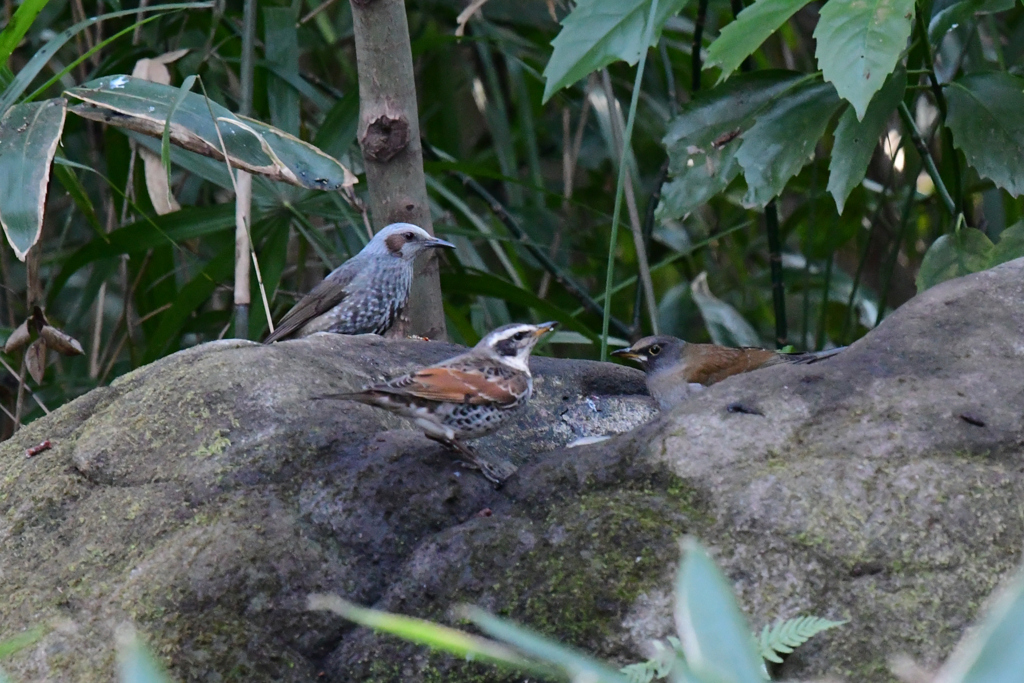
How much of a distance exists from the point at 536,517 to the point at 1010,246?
2.29m

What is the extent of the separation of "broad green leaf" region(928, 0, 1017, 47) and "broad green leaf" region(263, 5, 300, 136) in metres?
3.24

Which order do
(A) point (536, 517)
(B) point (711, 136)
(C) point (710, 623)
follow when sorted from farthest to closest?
(B) point (711, 136) < (A) point (536, 517) < (C) point (710, 623)

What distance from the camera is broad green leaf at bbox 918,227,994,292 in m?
4.12

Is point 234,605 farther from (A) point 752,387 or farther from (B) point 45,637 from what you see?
(A) point 752,387

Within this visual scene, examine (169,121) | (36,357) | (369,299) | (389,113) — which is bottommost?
(369,299)

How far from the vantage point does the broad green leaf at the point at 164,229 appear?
543cm

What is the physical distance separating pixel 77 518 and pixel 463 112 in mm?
6625

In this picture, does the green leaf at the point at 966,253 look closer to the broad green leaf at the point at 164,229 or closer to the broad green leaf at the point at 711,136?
the broad green leaf at the point at 711,136

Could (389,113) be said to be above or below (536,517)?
above

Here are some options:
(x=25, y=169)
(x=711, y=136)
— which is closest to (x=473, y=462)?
(x=25, y=169)

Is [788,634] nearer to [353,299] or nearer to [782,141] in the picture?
[782,141]

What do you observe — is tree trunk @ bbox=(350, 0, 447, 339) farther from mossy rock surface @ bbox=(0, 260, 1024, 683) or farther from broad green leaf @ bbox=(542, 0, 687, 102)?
mossy rock surface @ bbox=(0, 260, 1024, 683)

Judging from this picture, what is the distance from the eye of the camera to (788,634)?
86.3 inches

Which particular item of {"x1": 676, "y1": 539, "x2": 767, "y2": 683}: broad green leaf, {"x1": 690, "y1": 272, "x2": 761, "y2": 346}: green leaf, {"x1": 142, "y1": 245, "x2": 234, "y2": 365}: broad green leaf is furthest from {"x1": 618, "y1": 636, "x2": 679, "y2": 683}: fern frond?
{"x1": 690, "y1": 272, "x2": 761, "y2": 346}: green leaf
